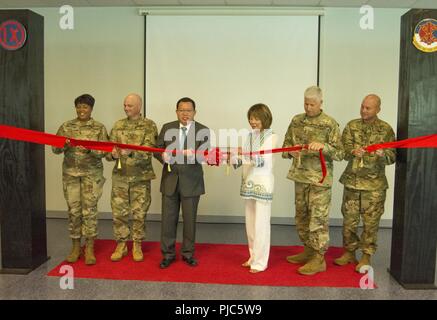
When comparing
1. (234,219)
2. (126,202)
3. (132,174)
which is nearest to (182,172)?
(132,174)

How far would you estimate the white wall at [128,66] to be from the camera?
17.4 ft

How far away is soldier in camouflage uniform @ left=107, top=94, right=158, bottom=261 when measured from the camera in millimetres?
3842

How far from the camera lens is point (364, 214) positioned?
12.2 ft

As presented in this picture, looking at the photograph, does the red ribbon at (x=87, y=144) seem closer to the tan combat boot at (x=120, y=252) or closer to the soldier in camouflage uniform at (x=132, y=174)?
the soldier in camouflage uniform at (x=132, y=174)

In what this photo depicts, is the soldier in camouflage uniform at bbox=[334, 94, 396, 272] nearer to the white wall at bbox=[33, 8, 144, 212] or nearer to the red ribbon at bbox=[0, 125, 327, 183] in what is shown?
the red ribbon at bbox=[0, 125, 327, 183]

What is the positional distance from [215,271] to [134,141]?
148cm

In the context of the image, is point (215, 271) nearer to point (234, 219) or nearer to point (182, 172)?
point (182, 172)

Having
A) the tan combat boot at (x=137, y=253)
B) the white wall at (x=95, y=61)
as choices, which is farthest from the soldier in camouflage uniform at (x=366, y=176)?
the white wall at (x=95, y=61)

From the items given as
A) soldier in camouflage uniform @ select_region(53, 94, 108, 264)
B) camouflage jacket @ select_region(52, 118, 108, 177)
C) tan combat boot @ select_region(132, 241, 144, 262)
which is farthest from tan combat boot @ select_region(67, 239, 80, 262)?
camouflage jacket @ select_region(52, 118, 108, 177)

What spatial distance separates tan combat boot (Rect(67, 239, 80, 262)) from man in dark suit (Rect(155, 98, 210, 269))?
2.91ft

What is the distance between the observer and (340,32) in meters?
5.31

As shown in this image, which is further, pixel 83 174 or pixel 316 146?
A: pixel 83 174
